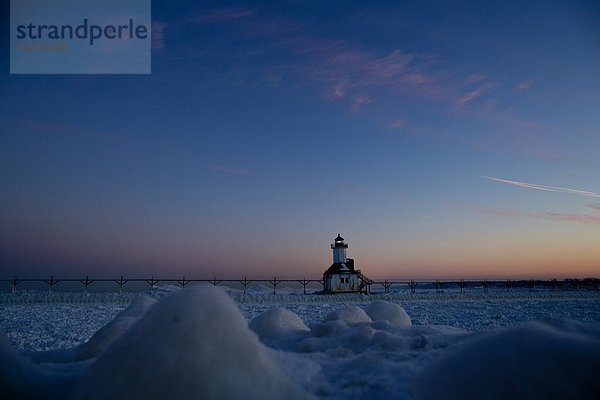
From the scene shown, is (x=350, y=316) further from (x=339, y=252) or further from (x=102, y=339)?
(x=339, y=252)

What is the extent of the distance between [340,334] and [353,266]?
134ft

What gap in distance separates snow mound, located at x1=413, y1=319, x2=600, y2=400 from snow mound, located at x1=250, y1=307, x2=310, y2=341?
300 centimetres

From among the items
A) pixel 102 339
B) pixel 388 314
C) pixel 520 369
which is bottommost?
pixel 388 314

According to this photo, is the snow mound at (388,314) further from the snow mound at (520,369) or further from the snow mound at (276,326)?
the snow mound at (520,369)

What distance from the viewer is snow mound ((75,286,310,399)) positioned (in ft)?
8.35

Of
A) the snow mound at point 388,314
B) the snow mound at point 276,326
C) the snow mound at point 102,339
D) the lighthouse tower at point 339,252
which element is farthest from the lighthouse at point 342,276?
the snow mound at point 102,339

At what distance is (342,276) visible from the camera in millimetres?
43250

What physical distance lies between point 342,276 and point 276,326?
3849 cm

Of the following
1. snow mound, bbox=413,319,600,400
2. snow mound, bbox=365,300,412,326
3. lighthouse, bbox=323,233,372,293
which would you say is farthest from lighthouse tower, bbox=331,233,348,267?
snow mound, bbox=413,319,600,400

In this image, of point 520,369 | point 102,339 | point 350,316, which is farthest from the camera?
point 350,316

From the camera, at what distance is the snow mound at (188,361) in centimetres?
254

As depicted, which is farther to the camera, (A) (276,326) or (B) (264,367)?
(A) (276,326)

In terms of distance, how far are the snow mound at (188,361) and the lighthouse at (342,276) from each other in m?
41.0

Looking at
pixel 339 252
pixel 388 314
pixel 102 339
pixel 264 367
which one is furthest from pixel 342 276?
pixel 264 367
